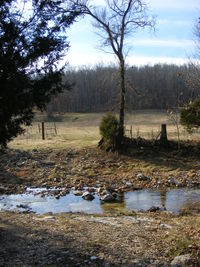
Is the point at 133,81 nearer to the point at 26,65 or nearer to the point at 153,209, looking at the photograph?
the point at 153,209

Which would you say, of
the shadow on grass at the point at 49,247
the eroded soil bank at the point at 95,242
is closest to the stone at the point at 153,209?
the eroded soil bank at the point at 95,242

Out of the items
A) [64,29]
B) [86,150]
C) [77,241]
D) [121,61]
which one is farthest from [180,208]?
[121,61]

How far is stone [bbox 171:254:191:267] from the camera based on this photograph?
234 inches

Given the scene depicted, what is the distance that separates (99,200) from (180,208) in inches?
120

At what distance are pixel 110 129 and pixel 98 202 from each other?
370 inches

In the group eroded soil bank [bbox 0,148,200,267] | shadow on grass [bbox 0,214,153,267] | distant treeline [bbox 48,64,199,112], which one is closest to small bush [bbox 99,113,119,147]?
eroded soil bank [bbox 0,148,200,267]

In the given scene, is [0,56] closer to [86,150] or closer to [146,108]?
[86,150]

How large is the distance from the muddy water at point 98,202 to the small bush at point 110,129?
24.3 feet

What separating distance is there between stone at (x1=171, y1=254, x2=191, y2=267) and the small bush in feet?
55.2

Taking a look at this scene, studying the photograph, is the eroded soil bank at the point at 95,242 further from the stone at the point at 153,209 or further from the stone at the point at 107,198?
the stone at the point at 107,198

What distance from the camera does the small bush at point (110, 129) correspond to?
2292cm

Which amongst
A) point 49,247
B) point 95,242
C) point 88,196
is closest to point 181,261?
point 95,242

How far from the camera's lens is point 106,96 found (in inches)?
3223

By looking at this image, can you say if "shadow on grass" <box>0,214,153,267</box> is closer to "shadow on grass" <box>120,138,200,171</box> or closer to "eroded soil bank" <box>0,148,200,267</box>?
"eroded soil bank" <box>0,148,200,267</box>
